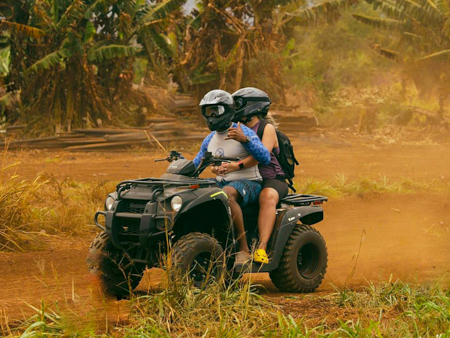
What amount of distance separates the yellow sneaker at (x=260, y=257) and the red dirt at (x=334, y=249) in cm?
34

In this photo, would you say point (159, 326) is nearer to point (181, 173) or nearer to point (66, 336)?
point (66, 336)

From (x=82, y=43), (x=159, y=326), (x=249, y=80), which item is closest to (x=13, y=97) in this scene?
(x=82, y=43)

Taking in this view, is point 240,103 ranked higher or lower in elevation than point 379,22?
lower

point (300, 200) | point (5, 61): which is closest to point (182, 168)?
point (300, 200)

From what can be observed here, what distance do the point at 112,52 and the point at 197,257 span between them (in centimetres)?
1764

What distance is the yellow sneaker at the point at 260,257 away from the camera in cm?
648

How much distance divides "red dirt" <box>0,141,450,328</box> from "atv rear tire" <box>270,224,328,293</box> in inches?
5.9

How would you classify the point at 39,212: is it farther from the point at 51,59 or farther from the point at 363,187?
Answer: the point at 51,59

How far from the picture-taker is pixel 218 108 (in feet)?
21.2

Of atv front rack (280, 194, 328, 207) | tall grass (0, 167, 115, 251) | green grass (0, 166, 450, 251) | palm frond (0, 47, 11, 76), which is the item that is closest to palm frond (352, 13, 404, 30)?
palm frond (0, 47, 11, 76)

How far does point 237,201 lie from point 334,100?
2931 centimetres

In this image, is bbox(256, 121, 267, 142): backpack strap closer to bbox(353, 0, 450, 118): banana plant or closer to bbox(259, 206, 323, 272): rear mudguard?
bbox(259, 206, 323, 272): rear mudguard

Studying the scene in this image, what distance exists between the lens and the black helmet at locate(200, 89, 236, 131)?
6398mm

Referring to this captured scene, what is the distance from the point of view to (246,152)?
22.0 feet
